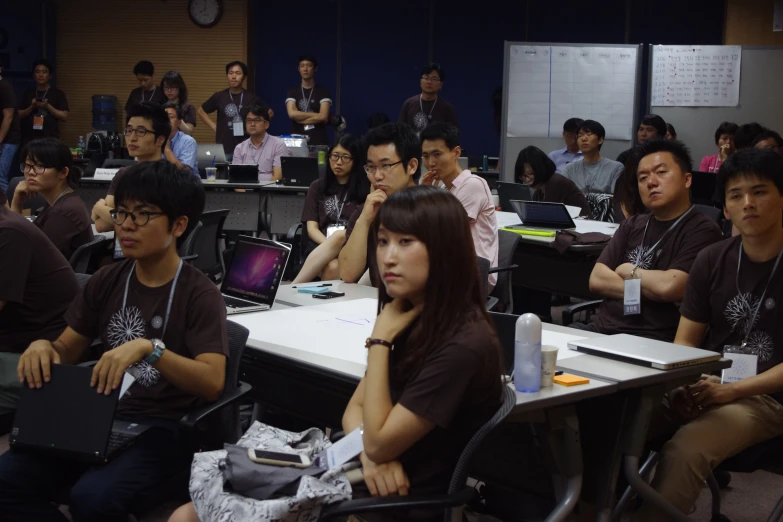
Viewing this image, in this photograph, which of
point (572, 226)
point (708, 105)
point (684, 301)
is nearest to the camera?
point (684, 301)

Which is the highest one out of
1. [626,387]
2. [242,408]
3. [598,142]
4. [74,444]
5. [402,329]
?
[598,142]

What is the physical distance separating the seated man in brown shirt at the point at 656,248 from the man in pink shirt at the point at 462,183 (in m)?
0.79

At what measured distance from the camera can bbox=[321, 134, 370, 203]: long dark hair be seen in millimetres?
5176

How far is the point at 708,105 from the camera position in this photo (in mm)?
8953

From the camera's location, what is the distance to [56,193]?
14.2 feet

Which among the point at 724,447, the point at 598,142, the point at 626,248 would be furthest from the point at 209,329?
the point at 598,142

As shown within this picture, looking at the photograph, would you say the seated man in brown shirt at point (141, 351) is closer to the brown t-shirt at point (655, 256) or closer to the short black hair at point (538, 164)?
the brown t-shirt at point (655, 256)

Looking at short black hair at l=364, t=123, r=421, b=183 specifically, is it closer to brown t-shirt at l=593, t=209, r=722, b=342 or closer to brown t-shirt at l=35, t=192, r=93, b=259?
brown t-shirt at l=593, t=209, r=722, b=342

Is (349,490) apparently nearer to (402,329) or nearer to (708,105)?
(402,329)

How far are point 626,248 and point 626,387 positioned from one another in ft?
4.54

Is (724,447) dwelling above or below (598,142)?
below

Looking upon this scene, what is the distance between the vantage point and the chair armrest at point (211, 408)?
2305 millimetres

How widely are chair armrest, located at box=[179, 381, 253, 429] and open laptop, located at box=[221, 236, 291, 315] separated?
2.33 feet

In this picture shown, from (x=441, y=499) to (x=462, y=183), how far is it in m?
2.67
